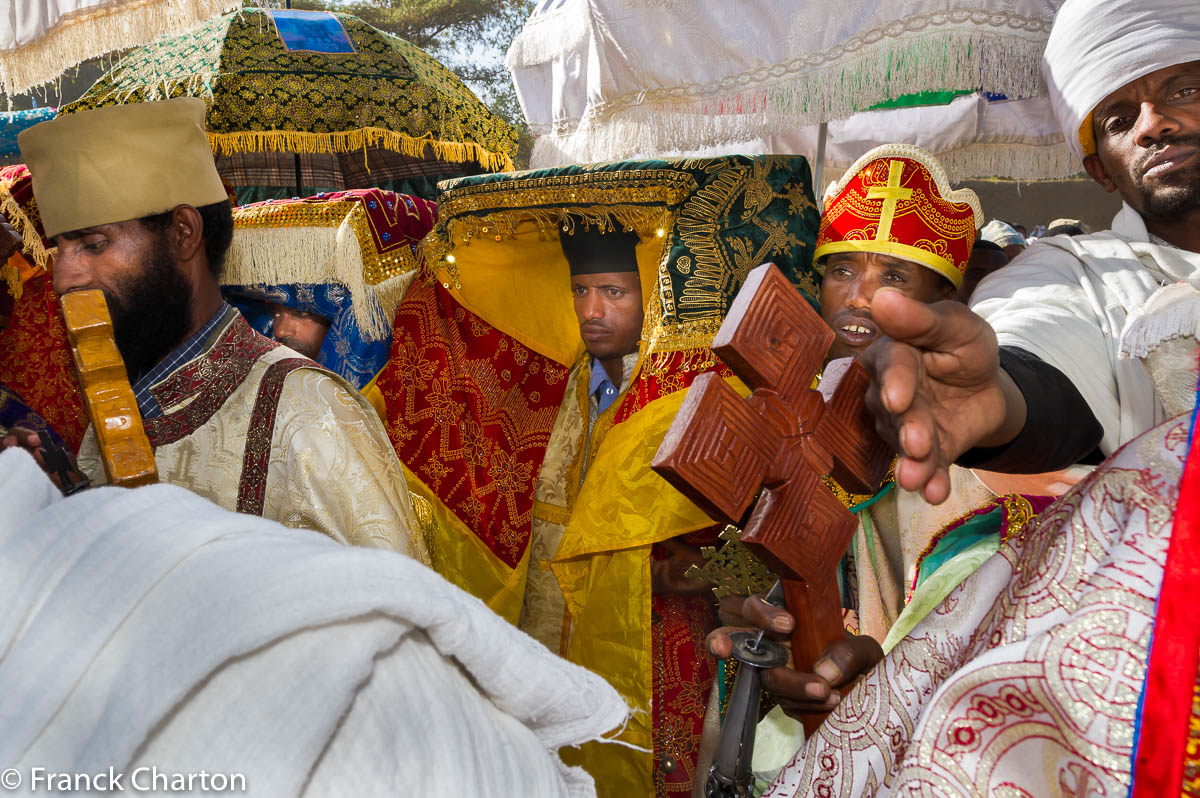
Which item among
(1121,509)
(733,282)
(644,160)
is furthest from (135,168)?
(1121,509)

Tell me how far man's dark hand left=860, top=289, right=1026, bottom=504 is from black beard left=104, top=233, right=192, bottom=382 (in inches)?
63.0

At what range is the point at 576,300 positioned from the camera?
2717 mm

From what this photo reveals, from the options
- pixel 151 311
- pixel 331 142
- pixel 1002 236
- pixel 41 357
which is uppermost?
pixel 331 142

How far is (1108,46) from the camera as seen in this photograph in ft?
5.29

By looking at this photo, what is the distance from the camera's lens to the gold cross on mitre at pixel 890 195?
2.03 m

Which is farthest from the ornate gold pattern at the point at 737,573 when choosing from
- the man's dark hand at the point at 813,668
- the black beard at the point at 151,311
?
the black beard at the point at 151,311

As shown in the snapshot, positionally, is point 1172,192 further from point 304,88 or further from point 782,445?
point 304,88

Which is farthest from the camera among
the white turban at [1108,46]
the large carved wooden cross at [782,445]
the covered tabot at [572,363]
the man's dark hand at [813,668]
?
the covered tabot at [572,363]

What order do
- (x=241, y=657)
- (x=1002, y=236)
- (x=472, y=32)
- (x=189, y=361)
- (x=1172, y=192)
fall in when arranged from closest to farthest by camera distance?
(x=241, y=657), (x=1172, y=192), (x=189, y=361), (x=1002, y=236), (x=472, y=32)

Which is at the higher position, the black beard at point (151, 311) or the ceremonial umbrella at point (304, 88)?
the ceremonial umbrella at point (304, 88)

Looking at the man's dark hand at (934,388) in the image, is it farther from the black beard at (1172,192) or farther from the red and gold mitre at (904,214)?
the red and gold mitre at (904,214)

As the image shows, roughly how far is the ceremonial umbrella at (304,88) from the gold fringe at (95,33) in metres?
1.19

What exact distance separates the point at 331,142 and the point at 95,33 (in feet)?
5.48

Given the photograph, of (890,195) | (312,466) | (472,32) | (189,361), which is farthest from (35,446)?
(472,32)
